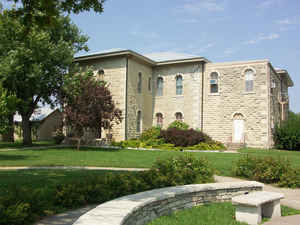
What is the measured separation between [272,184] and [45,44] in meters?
17.2

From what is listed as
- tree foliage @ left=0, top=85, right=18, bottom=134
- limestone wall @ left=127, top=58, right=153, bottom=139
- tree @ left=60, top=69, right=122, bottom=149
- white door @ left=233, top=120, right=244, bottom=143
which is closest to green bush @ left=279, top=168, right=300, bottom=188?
tree foliage @ left=0, top=85, right=18, bottom=134

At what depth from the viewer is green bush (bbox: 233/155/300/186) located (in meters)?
10.1

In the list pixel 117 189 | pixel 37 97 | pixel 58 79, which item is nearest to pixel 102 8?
pixel 117 189

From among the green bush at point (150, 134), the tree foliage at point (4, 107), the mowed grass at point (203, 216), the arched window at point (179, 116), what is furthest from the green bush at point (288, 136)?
the tree foliage at point (4, 107)

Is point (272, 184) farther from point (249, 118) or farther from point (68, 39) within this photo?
point (68, 39)

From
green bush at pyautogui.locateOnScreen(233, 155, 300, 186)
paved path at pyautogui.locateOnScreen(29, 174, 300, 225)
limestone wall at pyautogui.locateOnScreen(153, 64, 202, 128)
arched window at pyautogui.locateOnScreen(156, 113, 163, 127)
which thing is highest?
limestone wall at pyautogui.locateOnScreen(153, 64, 202, 128)

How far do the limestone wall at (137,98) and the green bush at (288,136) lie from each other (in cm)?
1083

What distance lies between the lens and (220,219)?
6223 millimetres

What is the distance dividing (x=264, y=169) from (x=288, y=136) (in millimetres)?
16403

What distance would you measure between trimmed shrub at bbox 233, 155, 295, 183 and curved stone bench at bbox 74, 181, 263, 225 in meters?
2.17

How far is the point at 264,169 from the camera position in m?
10.6

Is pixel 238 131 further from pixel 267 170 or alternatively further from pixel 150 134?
pixel 267 170

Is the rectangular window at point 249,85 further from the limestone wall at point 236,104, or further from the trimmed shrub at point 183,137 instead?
the trimmed shrub at point 183,137

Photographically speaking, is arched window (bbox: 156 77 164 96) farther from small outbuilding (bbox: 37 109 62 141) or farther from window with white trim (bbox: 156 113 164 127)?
small outbuilding (bbox: 37 109 62 141)
